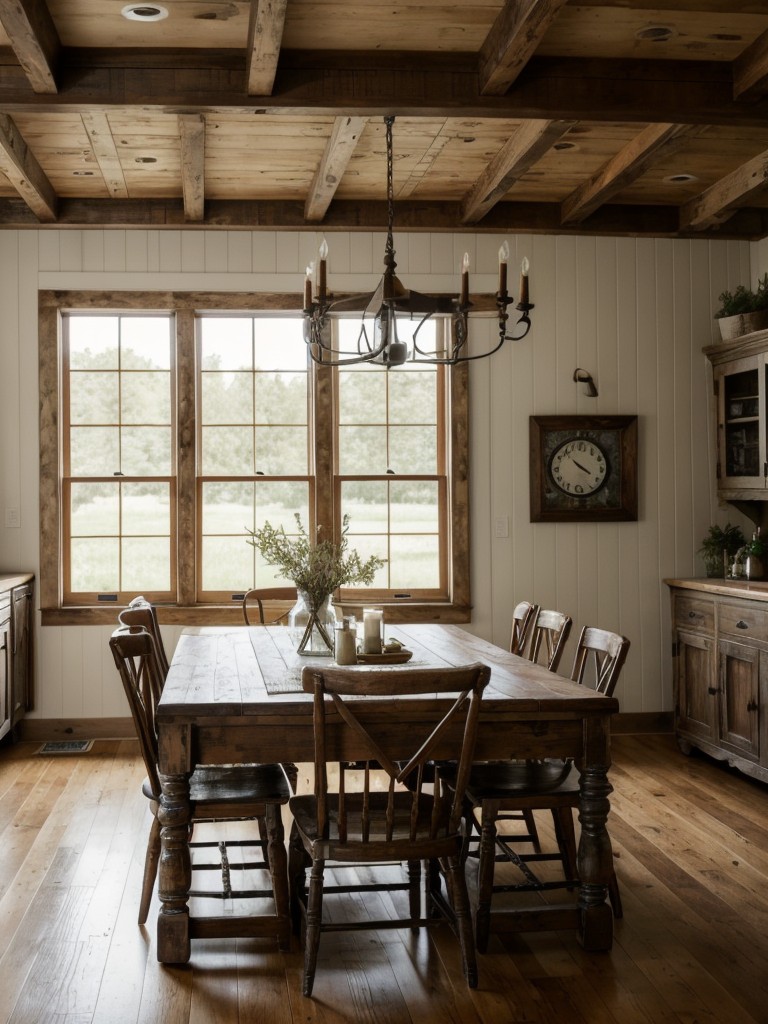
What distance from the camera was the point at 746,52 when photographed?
4.02 meters

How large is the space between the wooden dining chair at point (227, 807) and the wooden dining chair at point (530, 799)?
0.60m

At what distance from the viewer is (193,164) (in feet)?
16.3

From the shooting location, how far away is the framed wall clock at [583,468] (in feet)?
20.5

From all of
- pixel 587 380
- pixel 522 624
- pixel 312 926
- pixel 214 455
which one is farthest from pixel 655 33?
pixel 214 455

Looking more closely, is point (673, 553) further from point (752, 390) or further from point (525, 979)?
point (525, 979)

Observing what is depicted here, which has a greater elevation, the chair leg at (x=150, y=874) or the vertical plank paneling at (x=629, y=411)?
the vertical plank paneling at (x=629, y=411)

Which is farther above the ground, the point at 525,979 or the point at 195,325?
the point at 195,325

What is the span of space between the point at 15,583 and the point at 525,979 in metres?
3.60

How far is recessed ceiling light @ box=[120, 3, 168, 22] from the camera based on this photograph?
359 centimetres

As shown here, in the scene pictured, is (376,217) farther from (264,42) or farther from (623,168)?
(264,42)

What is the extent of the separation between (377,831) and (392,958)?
0.48 meters

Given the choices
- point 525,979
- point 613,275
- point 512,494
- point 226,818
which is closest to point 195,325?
point 512,494

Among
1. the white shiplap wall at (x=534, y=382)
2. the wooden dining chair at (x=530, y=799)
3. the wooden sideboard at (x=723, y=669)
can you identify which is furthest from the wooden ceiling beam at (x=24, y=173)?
the wooden sideboard at (x=723, y=669)

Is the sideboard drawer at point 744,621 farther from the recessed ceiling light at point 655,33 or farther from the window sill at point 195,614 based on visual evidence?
the recessed ceiling light at point 655,33
